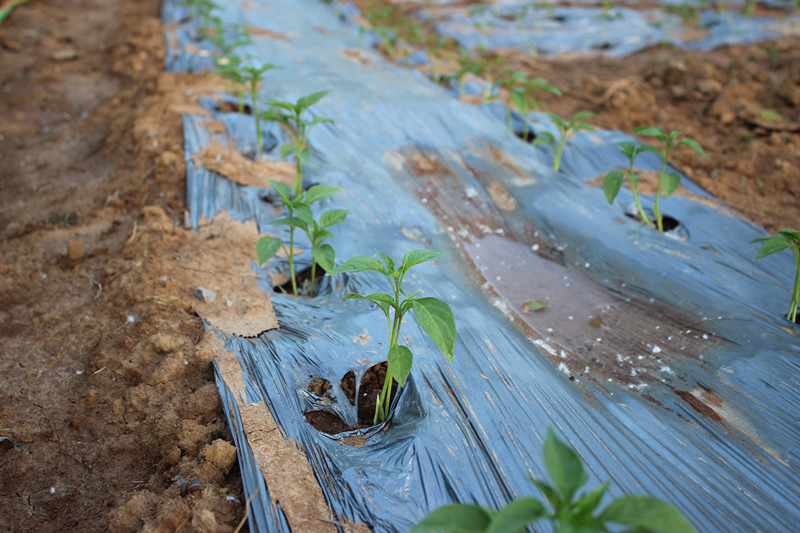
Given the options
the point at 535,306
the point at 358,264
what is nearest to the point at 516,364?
the point at 535,306

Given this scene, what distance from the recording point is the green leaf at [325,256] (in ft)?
6.23

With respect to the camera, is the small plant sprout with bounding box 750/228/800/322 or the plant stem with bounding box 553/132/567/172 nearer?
the small plant sprout with bounding box 750/228/800/322

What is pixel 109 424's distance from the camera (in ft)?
5.33

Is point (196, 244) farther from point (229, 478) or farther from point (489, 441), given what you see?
point (489, 441)

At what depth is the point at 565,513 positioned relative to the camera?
36.2 inches

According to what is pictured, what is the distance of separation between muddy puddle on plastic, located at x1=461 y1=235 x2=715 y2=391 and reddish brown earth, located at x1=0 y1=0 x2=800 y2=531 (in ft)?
4.35

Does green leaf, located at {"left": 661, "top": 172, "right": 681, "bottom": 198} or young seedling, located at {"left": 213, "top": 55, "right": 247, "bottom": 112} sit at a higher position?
young seedling, located at {"left": 213, "top": 55, "right": 247, "bottom": 112}

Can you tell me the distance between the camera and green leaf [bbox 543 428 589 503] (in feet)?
2.99

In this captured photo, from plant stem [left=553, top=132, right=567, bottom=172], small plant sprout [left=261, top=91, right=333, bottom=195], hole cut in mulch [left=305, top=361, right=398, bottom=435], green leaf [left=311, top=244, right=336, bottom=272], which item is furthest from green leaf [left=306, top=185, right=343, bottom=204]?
plant stem [left=553, top=132, right=567, bottom=172]

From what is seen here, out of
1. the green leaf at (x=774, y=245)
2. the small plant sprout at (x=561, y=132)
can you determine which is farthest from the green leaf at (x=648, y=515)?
the small plant sprout at (x=561, y=132)

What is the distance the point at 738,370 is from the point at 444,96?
309 centimetres

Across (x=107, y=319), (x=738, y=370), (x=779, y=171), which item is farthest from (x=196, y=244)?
(x=779, y=171)

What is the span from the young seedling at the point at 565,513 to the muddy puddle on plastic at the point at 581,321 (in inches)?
38.9

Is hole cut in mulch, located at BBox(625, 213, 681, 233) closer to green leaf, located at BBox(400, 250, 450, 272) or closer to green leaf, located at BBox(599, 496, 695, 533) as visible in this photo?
green leaf, located at BBox(400, 250, 450, 272)
